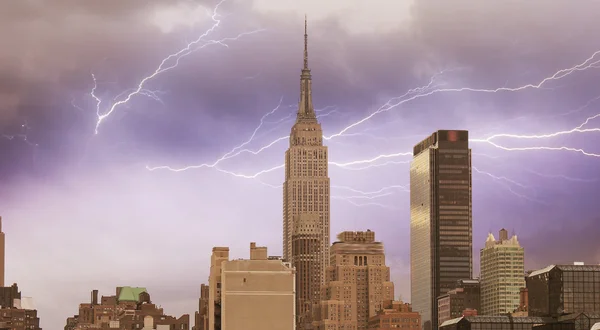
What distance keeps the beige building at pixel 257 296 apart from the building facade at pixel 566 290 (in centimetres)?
3857

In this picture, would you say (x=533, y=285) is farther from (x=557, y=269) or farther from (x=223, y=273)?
(x=223, y=273)

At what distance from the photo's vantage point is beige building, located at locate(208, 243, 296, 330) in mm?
165875

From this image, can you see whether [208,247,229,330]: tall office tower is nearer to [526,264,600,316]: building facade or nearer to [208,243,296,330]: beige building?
[208,243,296,330]: beige building

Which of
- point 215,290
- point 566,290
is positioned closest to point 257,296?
point 215,290

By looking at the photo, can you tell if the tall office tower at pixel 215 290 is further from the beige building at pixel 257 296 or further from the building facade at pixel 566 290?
the building facade at pixel 566 290

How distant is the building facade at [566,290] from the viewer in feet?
628

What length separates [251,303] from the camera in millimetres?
166500

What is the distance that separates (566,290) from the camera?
634 feet

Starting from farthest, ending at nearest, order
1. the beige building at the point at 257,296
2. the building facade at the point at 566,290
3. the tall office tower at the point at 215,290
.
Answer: the building facade at the point at 566,290
the tall office tower at the point at 215,290
the beige building at the point at 257,296

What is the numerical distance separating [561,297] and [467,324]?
433 inches

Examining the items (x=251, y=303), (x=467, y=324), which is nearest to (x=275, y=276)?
(x=251, y=303)

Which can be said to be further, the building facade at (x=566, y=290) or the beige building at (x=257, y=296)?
the building facade at (x=566, y=290)

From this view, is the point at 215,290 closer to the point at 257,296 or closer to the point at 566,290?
the point at 257,296

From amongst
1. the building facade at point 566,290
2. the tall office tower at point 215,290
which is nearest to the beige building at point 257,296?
the tall office tower at point 215,290
